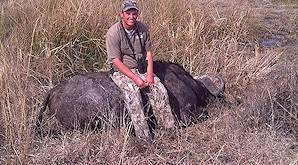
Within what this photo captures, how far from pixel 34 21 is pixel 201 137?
2.70 m

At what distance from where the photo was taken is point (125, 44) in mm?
4688

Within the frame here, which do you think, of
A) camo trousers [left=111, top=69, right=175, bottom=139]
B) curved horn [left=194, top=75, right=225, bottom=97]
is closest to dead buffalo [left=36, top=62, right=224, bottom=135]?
camo trousers [left=111, top=69, right=175, bottom=139]

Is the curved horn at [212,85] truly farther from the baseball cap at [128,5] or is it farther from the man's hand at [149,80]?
the baseball cap at [128,5]

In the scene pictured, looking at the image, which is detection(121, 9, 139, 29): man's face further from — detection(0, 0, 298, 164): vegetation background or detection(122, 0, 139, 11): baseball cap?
detection(0, 0, 298, 164): vegetation background

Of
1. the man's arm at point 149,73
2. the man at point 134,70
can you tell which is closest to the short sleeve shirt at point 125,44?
the man at point 134,70

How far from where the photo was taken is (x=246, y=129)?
4523 millimetres

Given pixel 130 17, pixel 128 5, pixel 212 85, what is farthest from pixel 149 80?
pixel 212 85

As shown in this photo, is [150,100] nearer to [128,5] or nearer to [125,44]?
[125,44]

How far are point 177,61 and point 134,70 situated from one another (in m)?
1.44

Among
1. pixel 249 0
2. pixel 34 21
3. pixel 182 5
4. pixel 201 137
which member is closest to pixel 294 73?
pixel 201 137

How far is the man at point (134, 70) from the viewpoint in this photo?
440cm

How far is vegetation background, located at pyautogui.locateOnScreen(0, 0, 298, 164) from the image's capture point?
4.04 m

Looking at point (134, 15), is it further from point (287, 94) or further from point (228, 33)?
point (228, 33)

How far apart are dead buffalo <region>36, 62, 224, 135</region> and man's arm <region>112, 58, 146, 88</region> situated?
0.18m
